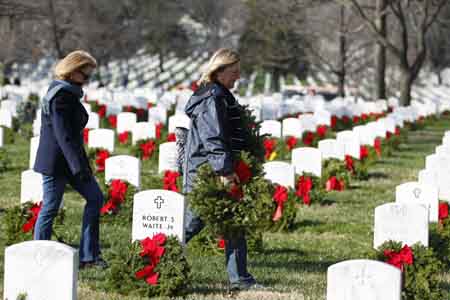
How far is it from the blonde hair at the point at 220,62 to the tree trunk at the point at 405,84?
24683mm

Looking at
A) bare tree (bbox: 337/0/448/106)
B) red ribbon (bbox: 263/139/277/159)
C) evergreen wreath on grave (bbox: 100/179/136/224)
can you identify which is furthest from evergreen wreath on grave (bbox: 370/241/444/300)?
bare tree (bbox: 337/0/448/106)

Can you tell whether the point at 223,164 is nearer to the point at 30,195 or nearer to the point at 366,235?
the point at 30,195

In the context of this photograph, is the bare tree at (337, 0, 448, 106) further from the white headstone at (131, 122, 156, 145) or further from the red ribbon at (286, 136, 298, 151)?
the white headstone at (131, 122, 156, 145)

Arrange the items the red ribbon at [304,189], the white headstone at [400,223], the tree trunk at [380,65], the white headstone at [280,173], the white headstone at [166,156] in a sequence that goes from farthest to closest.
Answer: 1. the tree trunk at [380,65]
2. the white headstone at [166,156]
3. the red ribbon at [304,189]
4. the white headstone at [280,173]
5. the white headstone at [400,223]

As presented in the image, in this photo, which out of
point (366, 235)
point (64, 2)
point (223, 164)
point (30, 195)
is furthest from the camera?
point (64, 2)

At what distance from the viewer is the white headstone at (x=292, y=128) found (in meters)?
20.6

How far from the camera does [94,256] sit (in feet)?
28.8

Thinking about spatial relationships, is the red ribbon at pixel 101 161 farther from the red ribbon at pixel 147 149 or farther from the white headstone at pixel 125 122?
the white headstone at pixel 125 122

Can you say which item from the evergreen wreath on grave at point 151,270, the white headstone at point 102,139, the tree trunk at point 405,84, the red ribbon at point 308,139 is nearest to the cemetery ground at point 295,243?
the evergreen wreath on grave at point 151,270

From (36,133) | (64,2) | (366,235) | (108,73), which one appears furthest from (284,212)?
(108,73)

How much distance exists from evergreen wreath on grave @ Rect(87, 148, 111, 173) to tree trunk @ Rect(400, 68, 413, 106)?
17.5 m

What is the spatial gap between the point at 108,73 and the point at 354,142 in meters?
50.7

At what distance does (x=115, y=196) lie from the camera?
11531mm

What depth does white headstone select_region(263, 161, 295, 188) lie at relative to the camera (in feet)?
40.2
